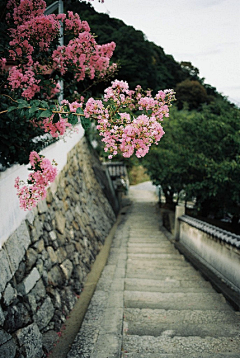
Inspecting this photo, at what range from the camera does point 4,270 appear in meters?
3.24

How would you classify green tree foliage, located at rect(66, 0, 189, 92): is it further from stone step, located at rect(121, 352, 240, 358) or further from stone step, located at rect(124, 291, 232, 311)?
stone step, located at rect(121, 352, 240, 358)

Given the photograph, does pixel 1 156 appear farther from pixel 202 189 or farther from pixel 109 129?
pixel 202 189

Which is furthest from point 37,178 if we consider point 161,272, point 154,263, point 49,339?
point 154,263

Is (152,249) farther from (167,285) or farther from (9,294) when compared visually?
(9,294)

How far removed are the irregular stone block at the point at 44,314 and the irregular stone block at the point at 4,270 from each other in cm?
73

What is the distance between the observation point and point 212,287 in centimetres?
506

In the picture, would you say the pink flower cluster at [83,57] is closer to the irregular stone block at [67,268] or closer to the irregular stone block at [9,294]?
the irregular stone block at [9,294]

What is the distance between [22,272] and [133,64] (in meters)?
17.6

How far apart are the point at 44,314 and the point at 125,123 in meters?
2.92

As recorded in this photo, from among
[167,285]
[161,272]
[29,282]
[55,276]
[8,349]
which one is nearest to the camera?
[8,349]

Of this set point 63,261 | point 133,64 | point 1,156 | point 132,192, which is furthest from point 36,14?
Answer: point 132,192

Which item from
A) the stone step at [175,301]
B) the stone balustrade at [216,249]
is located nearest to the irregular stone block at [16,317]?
the stone step at [175,301]

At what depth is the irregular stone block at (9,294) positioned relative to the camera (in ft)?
10.3

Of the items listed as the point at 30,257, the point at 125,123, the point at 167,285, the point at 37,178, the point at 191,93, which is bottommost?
the point at 167,285
